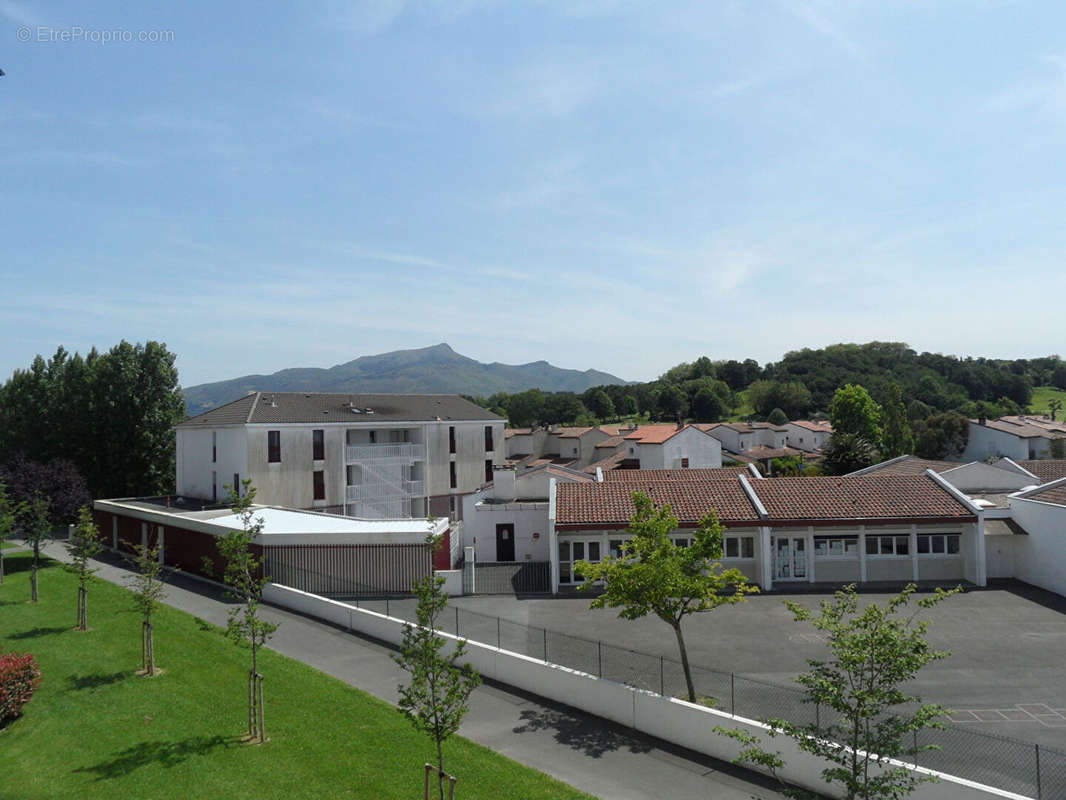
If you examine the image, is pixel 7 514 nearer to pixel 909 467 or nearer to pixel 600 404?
pixel 909 467

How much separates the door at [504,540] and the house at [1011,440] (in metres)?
63.2

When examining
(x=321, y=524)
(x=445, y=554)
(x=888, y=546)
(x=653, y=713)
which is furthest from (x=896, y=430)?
(x=653, y=713)

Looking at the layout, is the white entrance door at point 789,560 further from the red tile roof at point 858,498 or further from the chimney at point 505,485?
the chimney at point 505,485

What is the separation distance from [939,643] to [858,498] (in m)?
10.6

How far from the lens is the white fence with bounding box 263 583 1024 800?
11.7 metres

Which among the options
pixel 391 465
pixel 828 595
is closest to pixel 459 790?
pixel 828 595

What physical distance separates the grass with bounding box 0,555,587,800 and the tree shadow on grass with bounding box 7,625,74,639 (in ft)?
3.88

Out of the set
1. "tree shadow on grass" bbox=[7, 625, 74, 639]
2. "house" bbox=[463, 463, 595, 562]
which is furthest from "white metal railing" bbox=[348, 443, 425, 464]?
"tree shadow on grass" bbox=[7, 625, 74, 639]

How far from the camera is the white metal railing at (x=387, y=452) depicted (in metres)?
47.9

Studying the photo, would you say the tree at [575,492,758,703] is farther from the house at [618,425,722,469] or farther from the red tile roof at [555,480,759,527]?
the house at [618,425,722,469]

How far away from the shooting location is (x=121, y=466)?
176 feet

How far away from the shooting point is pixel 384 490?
49500 mm

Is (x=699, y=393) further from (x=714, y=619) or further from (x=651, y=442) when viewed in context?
(x=714, y=619)

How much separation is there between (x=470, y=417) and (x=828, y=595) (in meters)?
32.8
